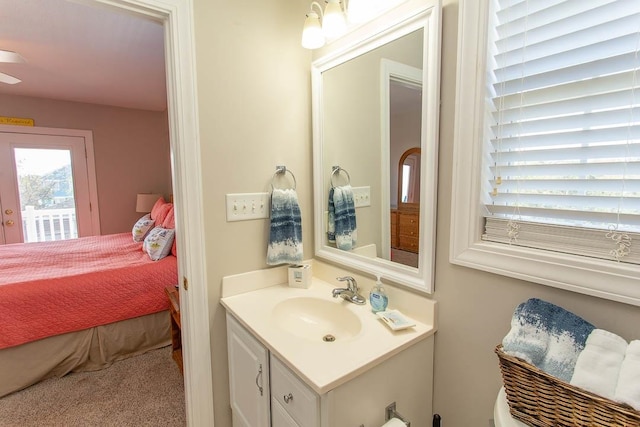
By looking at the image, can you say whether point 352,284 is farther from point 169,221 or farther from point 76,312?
point 169,221

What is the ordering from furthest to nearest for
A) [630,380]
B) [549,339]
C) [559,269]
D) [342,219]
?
[342,219] < [559,269] < [549,339] < [630,380]

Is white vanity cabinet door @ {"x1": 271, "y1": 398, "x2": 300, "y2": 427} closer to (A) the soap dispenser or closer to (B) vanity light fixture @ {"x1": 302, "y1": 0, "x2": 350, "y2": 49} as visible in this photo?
(A) the soap dispenser

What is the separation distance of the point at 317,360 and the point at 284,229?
27.2 inches

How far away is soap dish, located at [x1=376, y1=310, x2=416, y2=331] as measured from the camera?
1036mm

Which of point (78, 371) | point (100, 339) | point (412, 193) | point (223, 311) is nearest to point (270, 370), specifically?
point (223, 311)

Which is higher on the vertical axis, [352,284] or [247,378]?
[352,284]

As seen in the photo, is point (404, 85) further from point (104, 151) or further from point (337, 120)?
point (104, 151)

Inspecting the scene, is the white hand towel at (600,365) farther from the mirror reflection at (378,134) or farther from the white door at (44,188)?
the white door at (44,188)

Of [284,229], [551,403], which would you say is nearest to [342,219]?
[284,229]

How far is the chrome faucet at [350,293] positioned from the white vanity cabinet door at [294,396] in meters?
0.40

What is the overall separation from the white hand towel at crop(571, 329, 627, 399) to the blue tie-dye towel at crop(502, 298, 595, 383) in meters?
0.05

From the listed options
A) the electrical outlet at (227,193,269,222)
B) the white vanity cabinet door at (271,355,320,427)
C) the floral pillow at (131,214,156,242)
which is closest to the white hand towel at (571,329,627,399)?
the white vanity cabinet door at (271,355,320,427)

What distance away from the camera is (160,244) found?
260 centimetres

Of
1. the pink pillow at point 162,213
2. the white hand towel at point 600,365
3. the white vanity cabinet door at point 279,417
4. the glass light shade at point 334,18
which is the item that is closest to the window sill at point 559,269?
the white hand towel at point 600,365
